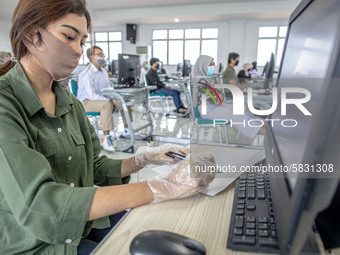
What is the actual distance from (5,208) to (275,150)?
2.26ft

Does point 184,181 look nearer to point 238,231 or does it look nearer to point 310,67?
point 238,231

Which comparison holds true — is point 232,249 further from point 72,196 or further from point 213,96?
point 213,96

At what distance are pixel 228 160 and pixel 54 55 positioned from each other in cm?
67

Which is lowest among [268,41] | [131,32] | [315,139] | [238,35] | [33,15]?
[315,139]

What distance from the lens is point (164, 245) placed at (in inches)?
15.9

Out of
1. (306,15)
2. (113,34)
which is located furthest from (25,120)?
(113,34)

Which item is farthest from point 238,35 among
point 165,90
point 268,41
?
point 165,90

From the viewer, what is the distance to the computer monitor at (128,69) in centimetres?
334

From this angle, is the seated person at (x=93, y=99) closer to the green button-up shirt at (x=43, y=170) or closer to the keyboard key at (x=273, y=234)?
the green button-up shirt at (x=43, y=170)

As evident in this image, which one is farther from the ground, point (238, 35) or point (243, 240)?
point (238, 35)

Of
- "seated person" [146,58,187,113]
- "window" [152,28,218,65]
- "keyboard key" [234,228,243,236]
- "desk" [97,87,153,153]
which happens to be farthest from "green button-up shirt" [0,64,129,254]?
"window" [152,28,218,65]

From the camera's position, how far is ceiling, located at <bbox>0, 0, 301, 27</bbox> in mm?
8477

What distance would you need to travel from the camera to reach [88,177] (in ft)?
2.93

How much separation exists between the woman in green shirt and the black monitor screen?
27cm
